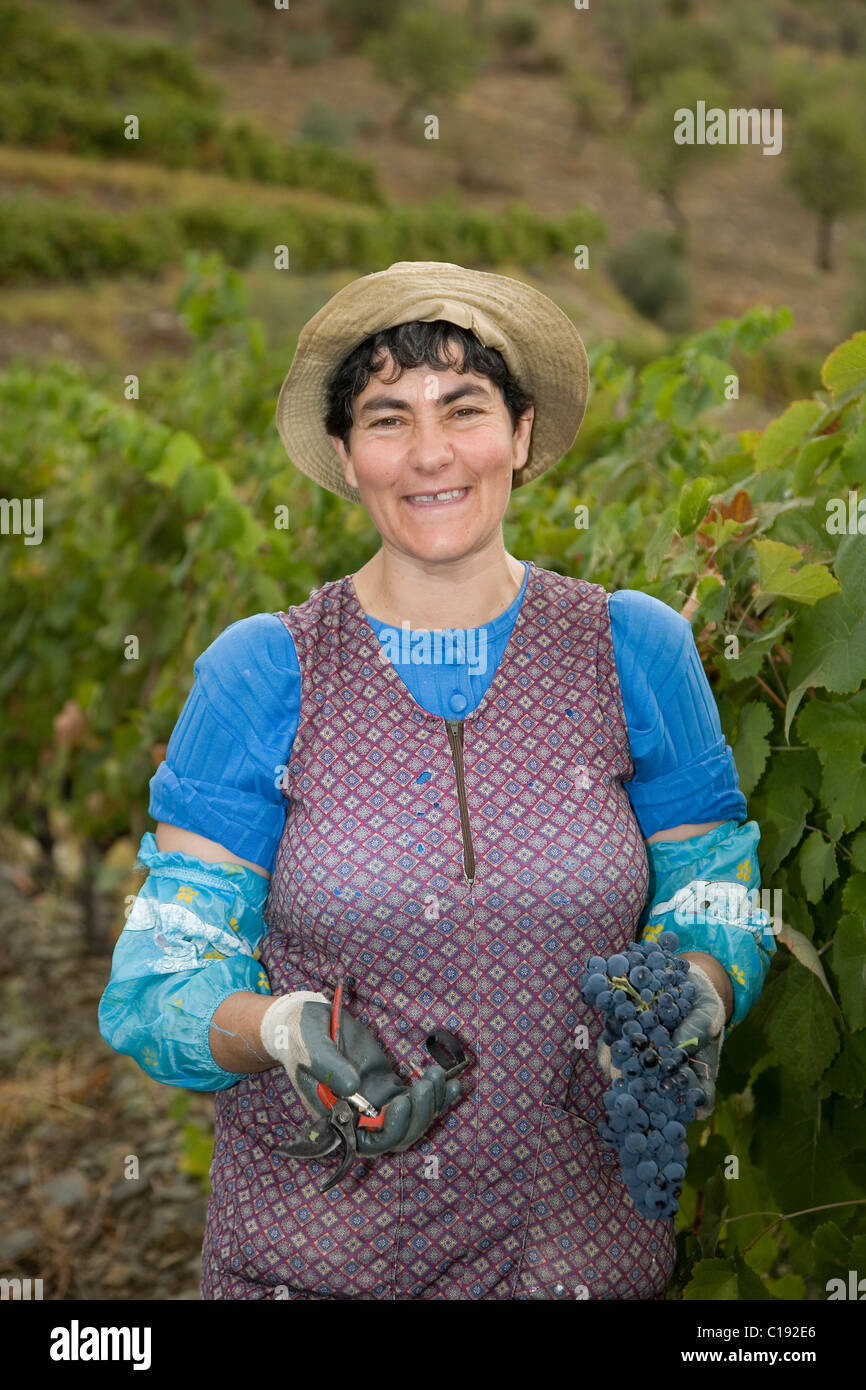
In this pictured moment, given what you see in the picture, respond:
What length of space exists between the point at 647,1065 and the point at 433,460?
69cm

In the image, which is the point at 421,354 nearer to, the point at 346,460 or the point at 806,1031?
the point at 346,460

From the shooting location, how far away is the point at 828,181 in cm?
4131

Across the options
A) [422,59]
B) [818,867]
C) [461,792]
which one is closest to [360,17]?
[422,59]

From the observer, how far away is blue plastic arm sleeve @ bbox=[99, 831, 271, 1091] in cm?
144

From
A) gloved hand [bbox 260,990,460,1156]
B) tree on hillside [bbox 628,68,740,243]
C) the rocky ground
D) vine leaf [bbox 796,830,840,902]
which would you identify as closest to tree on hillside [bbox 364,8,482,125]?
tree on hillside [bbox 628,68,740,243]

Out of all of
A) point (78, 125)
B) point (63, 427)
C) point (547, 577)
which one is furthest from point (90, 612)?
point (78, 125)

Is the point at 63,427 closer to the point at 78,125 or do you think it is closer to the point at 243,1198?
the point at 243,1198

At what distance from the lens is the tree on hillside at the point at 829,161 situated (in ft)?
130

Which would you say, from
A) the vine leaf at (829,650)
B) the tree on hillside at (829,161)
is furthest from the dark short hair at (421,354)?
the tree on hillside at (829,161)

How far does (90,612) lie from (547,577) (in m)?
2.67

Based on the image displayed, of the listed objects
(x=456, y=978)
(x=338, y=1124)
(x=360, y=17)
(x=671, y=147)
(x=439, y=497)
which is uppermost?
(x=360, y=17)

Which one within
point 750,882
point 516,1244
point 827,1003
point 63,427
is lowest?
point 516,1244

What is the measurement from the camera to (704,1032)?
1427 mm

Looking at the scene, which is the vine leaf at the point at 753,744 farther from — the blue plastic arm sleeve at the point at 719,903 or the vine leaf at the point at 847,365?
the vine leaf at the point at 847,365
